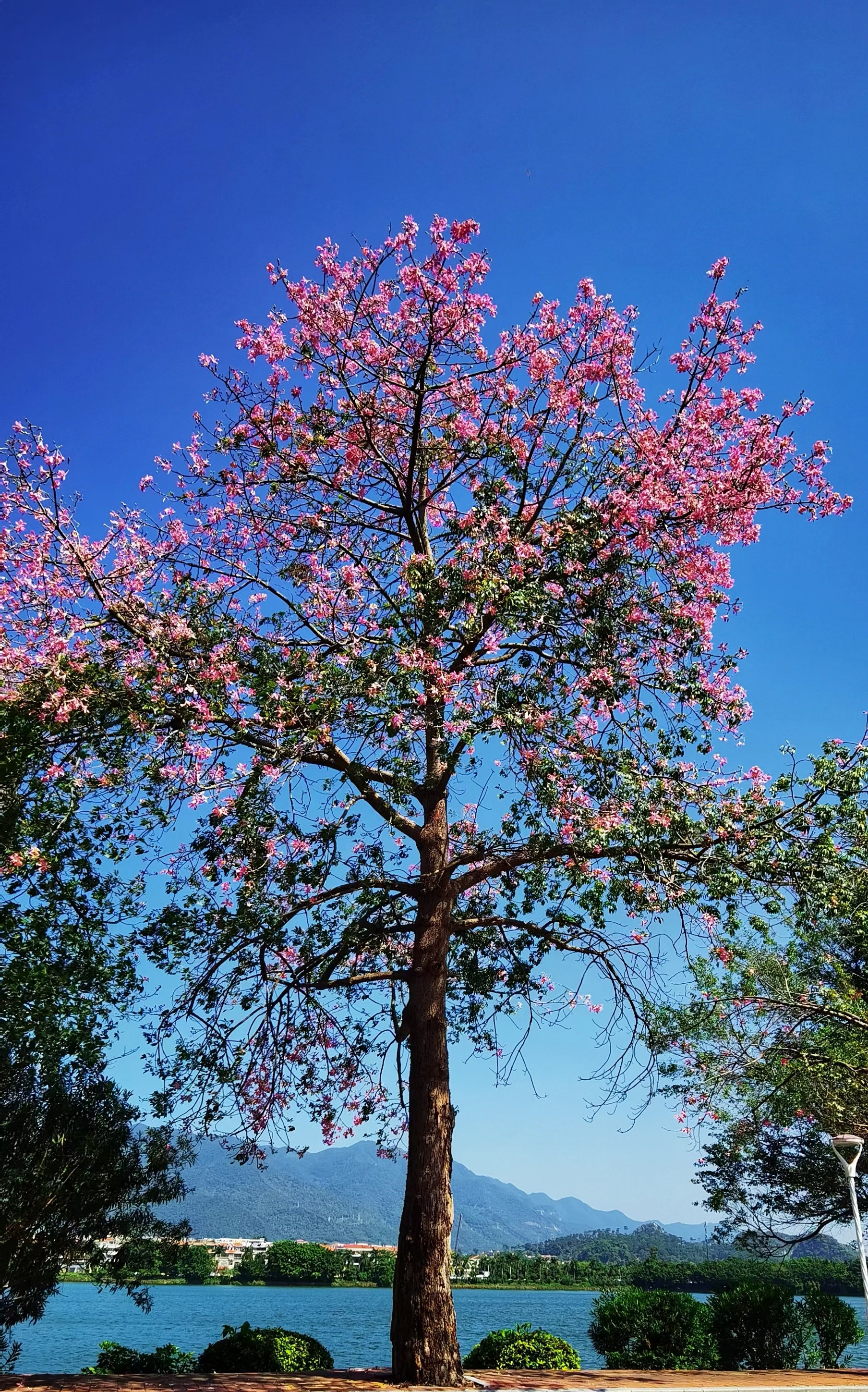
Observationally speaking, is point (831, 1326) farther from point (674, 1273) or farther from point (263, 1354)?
point (674, 1273)

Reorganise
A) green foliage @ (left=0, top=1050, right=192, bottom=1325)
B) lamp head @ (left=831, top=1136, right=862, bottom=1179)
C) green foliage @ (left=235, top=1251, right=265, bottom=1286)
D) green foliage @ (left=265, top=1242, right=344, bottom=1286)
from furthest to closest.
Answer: green foliage @ (left=265, top=1242, right=344, bottom=1286) < green foliage @ (left=235, top=1251, right=265, bottom=1286) < lamp head @ (left=831, top=1136, right=862, bottom=1179) < green foliage @ (left=0, top=1050, right=192, bottom=1325)

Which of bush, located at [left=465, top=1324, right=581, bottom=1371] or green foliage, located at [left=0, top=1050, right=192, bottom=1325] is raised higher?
green foliage, located at [left=0, top=1050, right=192, bottom=1325]

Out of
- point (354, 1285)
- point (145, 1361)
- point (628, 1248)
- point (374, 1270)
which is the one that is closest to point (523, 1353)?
point (145, 1361)

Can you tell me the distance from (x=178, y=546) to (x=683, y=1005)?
9.68 metres

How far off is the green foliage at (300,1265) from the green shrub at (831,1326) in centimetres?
5572

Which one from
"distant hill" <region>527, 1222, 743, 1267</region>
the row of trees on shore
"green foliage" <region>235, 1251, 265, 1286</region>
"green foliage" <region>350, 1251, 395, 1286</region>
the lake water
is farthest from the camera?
"distant hill" <region>527, 1222, 743, 1267</region>

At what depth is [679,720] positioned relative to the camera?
12320mm

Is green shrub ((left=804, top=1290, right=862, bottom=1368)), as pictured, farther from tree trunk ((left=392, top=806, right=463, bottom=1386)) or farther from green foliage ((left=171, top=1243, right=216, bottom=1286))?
green foliage ((left=171, top=1243, right=216, bottom=1286))

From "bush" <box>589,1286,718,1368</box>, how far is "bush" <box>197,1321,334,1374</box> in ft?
22.6

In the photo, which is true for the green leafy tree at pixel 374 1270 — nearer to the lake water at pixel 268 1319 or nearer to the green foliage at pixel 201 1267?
the lake water at pixel 268 1319

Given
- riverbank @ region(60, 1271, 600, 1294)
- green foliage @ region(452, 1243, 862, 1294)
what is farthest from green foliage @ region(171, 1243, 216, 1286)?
green foliage @ region(452, 1243, 862, 1294)

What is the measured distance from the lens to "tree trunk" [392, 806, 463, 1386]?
34.9 ft

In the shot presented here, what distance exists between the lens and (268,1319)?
122ft

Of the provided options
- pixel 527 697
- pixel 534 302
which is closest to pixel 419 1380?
pixel 527 697
